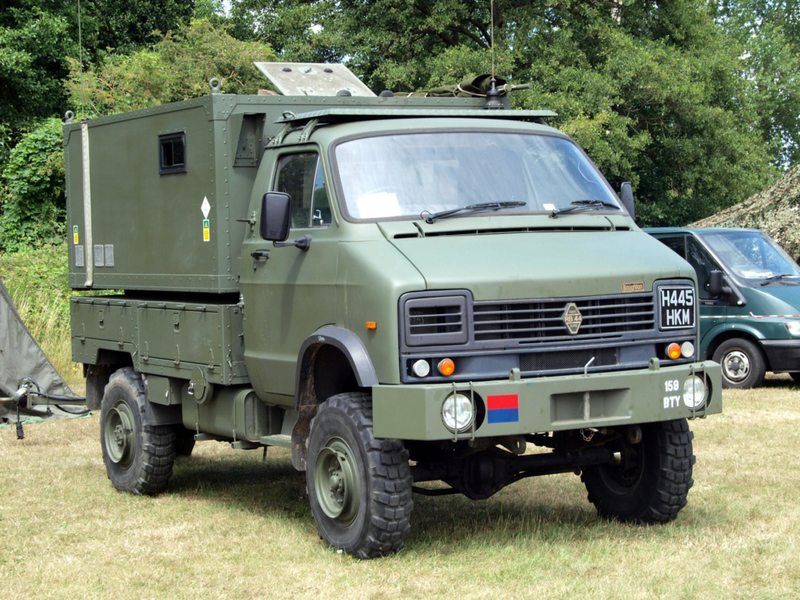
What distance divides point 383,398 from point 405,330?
383 millimetres

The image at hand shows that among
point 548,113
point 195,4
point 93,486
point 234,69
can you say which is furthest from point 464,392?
point 195,4

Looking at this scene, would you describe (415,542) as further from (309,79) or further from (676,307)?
(309,79)

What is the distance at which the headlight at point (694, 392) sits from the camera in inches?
247

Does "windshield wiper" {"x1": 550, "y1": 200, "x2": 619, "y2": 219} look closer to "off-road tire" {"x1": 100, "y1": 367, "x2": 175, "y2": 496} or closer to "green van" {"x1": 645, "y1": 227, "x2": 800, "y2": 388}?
"off-road tire" {"x1": 100, "y1": 367, "x2": 175, "y2": 496}

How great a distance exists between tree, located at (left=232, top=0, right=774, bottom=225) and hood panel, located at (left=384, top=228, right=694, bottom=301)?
16779 millimetres

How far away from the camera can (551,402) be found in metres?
5.93

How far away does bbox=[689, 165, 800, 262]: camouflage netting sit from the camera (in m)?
18.4

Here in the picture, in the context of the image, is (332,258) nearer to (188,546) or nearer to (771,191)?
(188,546)

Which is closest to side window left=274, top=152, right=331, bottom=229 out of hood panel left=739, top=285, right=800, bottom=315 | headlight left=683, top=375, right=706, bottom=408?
headlight left=683, top=375, right=706, bottom=408

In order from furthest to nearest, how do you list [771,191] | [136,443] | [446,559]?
[771,191], [136,443], [446,559]

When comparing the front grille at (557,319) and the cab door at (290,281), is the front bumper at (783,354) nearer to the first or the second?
the front grille at (557,319)

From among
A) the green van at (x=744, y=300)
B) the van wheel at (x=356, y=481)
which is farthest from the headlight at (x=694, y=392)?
the green van at (x=744, y=300)

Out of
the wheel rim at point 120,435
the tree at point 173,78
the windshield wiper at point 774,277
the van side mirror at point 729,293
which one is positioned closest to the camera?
the wheel rim at point 120,435

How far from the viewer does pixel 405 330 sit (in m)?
5.80
